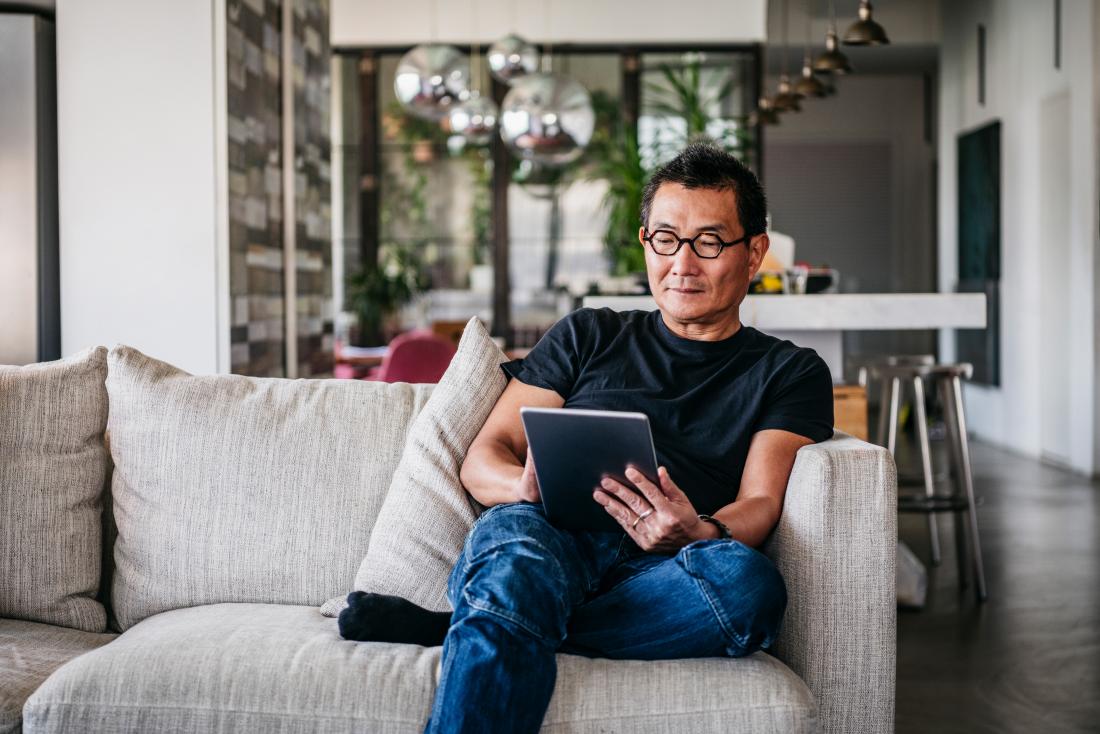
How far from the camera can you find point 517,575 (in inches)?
68.4

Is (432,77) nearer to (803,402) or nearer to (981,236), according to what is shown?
(803,402)

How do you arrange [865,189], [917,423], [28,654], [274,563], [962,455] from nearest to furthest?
1. [28,654]
2. [274,563]
3. [962,455]
4. [917,423]
5. [865,189]

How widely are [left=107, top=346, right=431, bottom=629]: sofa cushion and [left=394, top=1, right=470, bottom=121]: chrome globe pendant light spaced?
356 centimetres

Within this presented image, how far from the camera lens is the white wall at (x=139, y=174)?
344 cm

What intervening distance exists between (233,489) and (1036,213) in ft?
21.2

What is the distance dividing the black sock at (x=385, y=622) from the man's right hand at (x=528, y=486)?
0.25 m

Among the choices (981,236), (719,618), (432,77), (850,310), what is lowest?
(719,618)

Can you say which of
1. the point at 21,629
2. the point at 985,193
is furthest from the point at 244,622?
the point at 985,193

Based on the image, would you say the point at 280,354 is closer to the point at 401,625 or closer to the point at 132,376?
the point at 132,376

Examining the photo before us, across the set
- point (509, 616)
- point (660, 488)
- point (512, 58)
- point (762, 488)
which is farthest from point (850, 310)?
point (512, 58)

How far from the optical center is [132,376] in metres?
2.26

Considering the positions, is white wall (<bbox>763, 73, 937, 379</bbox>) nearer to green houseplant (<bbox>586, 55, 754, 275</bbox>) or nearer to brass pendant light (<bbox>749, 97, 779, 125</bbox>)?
green houseplant (<bbox>586, 55, 754, 275</bbox>)

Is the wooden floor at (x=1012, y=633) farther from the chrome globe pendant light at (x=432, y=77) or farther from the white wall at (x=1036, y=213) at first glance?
the chrome globe pendant light at (x=432, y=77)

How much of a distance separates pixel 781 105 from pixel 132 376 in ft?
17.3
